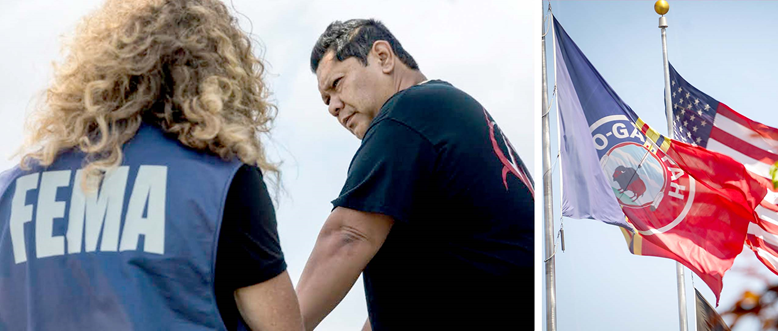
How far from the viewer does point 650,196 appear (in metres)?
5.51

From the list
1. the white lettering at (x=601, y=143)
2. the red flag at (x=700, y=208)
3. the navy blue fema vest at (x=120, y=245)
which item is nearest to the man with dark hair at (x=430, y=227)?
the navy blue fema vest at (x=120, y=245)

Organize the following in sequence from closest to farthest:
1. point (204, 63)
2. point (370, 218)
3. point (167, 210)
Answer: point (167, 210), point (204, 63), point (370, 218)

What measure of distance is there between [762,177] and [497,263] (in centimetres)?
421

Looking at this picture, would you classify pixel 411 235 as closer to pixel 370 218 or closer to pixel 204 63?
pixel 370 218

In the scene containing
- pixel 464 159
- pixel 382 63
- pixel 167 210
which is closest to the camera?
pixel 167 210

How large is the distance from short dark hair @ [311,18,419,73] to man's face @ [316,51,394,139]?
0.02 m

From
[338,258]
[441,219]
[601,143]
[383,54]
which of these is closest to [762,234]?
[601,143]

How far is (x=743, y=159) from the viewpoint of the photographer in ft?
19.3

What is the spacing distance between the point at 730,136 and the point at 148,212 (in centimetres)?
547

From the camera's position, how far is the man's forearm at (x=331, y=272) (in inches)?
80.6

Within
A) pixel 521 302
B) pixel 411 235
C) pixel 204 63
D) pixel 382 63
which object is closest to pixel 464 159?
pixel 411 235

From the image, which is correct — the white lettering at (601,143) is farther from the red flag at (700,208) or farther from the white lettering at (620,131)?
the red flag at (700,208)

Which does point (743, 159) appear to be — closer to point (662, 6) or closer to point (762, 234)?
point (762, 234)

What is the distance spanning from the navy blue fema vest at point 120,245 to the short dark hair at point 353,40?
1267 mm
